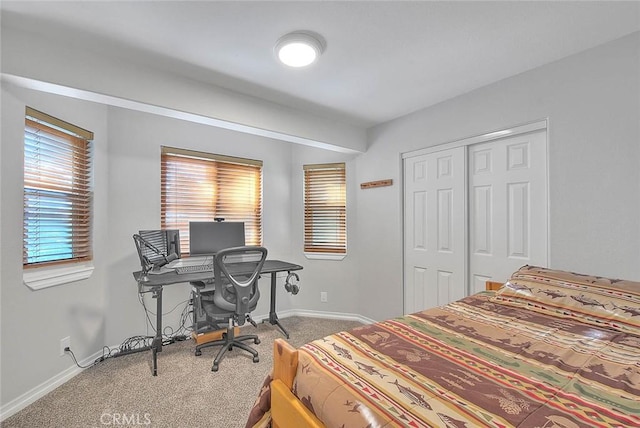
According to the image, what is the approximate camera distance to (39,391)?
2.01 meters

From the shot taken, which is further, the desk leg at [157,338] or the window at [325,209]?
the window at [325,209]

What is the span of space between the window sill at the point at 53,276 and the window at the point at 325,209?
2368mm

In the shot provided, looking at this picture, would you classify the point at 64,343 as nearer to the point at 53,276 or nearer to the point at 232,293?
the point at 53,276

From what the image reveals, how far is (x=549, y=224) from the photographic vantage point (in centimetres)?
211

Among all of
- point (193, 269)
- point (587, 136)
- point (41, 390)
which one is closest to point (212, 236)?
point (193, 269)

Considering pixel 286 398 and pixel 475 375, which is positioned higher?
pixel 475 375

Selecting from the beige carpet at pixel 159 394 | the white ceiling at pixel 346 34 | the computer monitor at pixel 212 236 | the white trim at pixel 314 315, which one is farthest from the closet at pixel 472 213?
the computer monitor at pixel 212 236

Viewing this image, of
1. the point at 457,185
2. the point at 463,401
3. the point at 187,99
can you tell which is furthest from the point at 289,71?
the point at 463,401

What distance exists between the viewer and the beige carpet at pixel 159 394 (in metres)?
1.81

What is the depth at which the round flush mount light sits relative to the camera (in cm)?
179

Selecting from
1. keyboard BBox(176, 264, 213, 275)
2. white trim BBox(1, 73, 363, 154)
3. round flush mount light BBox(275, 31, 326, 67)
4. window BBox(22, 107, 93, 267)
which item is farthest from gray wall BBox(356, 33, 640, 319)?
window BBox(22, 107, 93, 267)

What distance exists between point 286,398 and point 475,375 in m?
0.73

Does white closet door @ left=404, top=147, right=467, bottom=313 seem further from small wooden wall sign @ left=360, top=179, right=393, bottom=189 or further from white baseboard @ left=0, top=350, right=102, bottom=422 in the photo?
white baseboard @ left=0, top=350, right=102, bottom=422

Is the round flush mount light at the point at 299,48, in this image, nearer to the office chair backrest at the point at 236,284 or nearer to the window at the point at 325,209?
the office chair backrest at the point at 236,284
